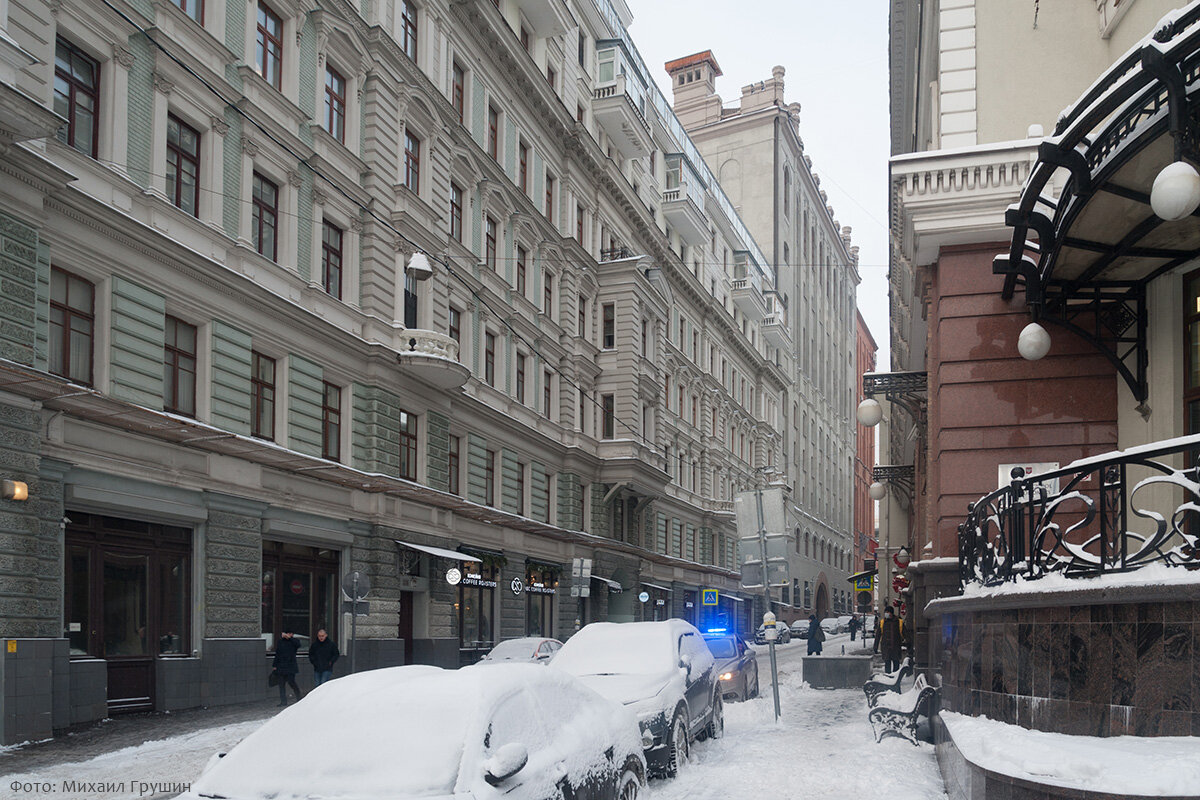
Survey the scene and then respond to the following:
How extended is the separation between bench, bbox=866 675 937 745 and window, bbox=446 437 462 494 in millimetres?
16790

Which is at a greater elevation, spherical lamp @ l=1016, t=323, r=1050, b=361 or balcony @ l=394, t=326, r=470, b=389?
balcony @ l=394, t=326, r=470, b=389

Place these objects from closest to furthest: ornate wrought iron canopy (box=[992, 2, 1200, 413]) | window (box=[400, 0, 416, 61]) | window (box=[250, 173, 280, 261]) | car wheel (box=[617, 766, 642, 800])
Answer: car wheel (box=[617, 766, 642, 800]) → ornate wrought iron canopy (box=[992, 2, 1200, 413]) → window (box=[250, 173, 280, 261]) → window (box=[400, 0, 416, 61])

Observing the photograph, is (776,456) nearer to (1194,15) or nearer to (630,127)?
(630,127)

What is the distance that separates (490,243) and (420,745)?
88.8 ft

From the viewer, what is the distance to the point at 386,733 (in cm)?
629

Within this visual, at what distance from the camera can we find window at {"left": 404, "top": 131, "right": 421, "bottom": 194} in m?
27.2

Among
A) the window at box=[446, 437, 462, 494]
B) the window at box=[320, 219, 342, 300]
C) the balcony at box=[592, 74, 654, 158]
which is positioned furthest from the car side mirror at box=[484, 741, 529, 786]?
the balcony at box=[592, 74, 654, 158]

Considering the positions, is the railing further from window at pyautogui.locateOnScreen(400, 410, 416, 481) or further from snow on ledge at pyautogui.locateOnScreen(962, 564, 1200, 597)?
window at pyautogui.locateOnScreen(400, 410, 416, 481)

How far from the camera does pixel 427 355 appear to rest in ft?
84.8

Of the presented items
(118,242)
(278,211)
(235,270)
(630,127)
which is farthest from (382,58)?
(630,127)

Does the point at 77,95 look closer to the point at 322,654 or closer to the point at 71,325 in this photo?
the point at 71,325

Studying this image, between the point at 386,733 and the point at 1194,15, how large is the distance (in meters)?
8.05

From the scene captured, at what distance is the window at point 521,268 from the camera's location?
3444 centimetres

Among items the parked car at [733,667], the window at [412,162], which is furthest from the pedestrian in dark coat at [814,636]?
the window at [412,162]
